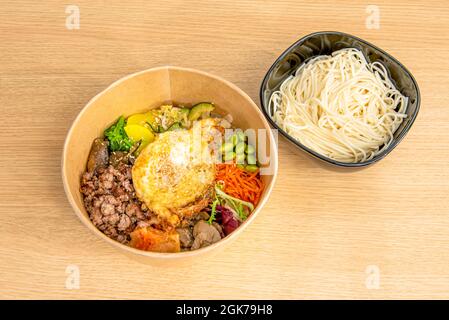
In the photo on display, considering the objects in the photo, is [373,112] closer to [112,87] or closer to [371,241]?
[371,241]

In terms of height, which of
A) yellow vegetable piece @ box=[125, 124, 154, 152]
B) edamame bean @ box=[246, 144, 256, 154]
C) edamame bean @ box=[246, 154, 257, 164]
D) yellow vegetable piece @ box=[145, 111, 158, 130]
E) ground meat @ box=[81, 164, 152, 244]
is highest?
yellow vegetable piece @ box=[145, 111, 158, 130]

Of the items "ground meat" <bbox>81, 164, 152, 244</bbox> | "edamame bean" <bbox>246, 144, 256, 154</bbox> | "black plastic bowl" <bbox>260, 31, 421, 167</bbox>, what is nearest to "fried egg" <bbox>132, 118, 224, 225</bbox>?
"ground meat" <bbox>81, 164, 152, 244</bbox>

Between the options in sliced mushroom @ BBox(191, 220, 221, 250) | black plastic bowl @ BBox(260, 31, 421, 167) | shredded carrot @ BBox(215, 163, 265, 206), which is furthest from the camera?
black plastic bowl @ BBox(260, 31, 421, 167)

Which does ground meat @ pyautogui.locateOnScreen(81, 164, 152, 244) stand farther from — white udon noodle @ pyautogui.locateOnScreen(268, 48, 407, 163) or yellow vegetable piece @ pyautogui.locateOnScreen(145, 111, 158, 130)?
white udon noodle @ pyautogui.locateOnScreen(268, 48, 407, 163)

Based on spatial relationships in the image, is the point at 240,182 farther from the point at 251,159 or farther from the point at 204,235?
the point at 204,235

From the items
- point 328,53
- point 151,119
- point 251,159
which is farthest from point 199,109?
point 328,53

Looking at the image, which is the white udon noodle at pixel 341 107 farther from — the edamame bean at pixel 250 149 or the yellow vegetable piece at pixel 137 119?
the yellow vegetable piece at pixel 137 119
